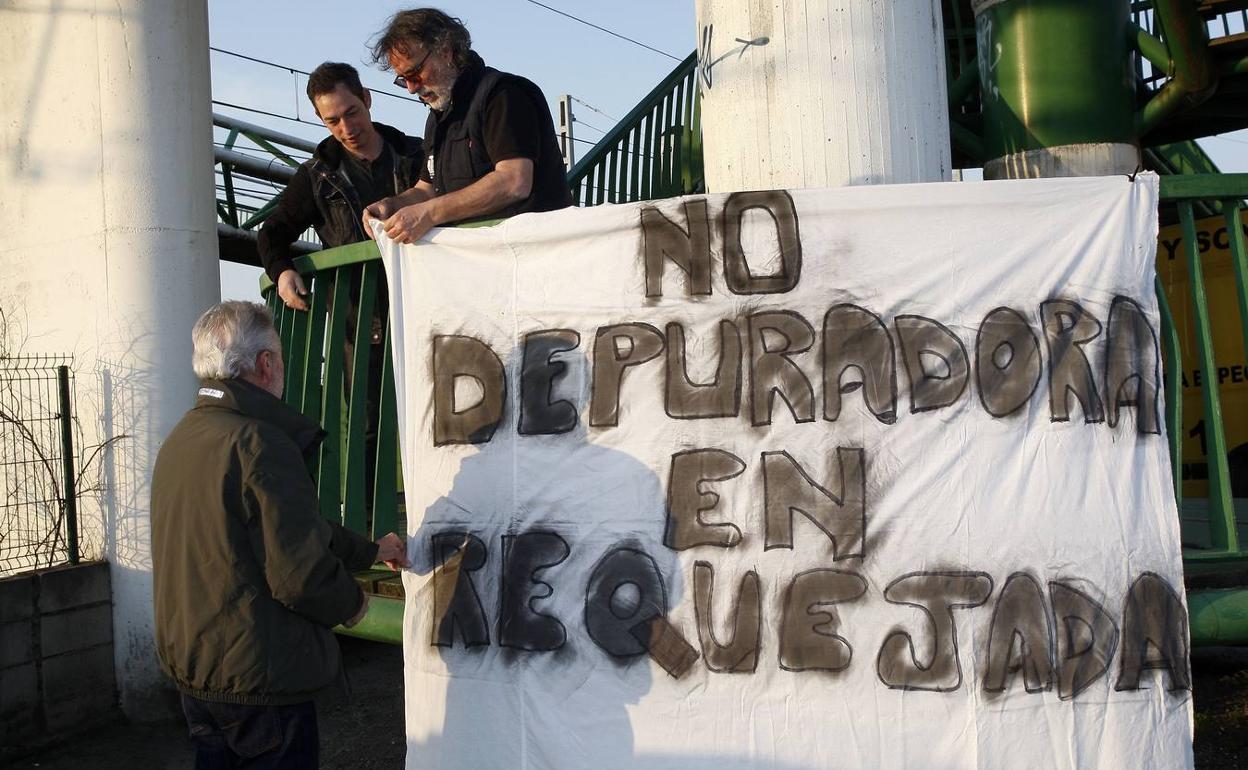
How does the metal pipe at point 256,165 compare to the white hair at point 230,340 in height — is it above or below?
above

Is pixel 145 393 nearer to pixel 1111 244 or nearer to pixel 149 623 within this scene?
pixel 149 623

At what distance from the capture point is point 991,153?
6.00 m

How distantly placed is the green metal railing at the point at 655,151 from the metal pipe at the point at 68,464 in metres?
5.13

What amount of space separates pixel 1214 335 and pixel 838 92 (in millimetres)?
3234

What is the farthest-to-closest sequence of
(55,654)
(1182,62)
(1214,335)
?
1. (1182,62)
2. (1214,335)
3. (55,654)

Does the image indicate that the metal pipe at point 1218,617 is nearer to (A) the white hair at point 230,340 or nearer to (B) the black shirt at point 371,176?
(A) the white hair at point 230,340

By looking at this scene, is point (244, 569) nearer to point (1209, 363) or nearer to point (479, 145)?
point (479, 145)

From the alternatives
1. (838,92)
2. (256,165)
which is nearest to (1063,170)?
(838,92)

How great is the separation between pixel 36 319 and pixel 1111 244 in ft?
17.5

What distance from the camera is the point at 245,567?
2893 mm

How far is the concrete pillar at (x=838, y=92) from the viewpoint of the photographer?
402 centimetres

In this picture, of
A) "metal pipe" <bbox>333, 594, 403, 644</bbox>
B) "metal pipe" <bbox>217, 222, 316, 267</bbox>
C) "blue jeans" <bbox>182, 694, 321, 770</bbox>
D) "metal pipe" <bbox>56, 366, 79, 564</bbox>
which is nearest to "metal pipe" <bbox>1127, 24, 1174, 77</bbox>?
"metal pipe" <bbox>333, 594, 403, 644</bbox>

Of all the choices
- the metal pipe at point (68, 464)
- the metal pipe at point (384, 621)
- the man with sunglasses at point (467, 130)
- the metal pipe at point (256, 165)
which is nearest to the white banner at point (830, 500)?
the man with sunglasses at point (467, 130)

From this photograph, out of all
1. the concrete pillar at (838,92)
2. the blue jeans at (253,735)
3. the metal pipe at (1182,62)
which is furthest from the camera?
the metal pipe at (1182,62)
